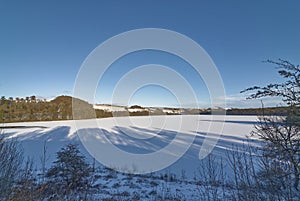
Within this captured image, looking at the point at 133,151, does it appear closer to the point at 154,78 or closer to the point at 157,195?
the point at 154,78

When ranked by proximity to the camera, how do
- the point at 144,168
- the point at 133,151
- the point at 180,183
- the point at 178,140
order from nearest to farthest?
the point at 180,183 → the point at 144,168 → the point at 133,151 → the point at 178,140

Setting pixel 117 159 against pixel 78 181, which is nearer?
pixel 78 181

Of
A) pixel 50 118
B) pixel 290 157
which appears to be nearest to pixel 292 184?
pixel 290 157

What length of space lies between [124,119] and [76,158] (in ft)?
62.8

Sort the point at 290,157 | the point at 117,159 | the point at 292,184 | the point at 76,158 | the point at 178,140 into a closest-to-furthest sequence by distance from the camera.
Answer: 1. the point at 290,157
2. the point at 292,184
3. the point at 76,158
4. the point at 117,159
5. the point at 178,140

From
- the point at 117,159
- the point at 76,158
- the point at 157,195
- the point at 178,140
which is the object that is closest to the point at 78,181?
the point at 76,158

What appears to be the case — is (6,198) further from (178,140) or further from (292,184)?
(178,140)

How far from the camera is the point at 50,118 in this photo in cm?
2950

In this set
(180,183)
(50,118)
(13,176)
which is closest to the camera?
(13,176)

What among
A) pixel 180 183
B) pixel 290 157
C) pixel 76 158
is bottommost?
pixel 180 183

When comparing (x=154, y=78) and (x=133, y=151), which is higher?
(x=154, y=78)

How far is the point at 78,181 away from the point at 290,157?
473cm

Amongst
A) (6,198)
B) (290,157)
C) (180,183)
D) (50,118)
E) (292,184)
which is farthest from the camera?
(50,118)

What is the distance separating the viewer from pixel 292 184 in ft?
6.30
